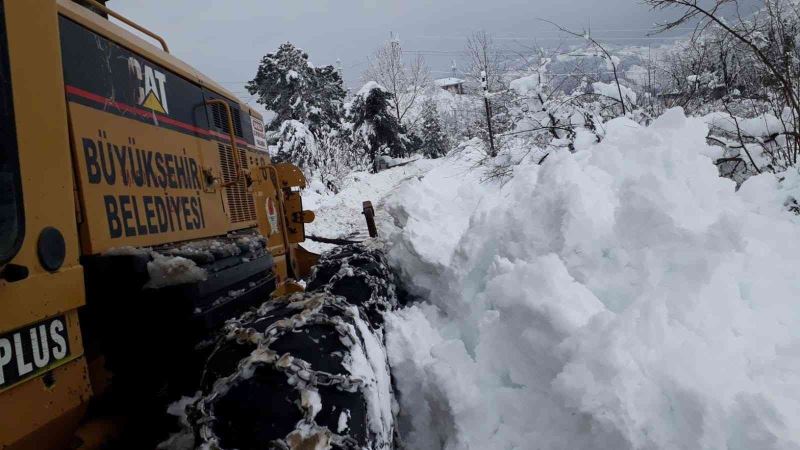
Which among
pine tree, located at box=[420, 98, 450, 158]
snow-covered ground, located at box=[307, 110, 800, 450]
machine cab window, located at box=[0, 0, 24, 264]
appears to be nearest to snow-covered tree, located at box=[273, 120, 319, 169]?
pine tree, located at box=[420, 98, 450, 158]

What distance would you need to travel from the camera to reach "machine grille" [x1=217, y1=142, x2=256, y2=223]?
334 centimetres

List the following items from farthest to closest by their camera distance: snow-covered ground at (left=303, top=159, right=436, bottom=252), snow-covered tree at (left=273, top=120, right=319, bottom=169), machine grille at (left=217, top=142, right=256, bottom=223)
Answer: snow-covered tree at (left=273, top=120, right=319, bottom=169), snow-covered ground at (left=303, top=159, right=436, bottom=252), machine grille at (left=217, top=142, right=256, bottom=223)

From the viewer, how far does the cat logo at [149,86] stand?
2340mm

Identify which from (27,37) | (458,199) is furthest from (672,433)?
(458,199)

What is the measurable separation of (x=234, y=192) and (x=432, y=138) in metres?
36.6

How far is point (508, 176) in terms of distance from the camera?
282 inches

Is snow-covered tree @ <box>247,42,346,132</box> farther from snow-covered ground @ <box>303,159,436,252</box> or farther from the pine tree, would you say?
the pine tree

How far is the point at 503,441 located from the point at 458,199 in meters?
2.17

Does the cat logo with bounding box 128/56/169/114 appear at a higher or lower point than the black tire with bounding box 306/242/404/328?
higher

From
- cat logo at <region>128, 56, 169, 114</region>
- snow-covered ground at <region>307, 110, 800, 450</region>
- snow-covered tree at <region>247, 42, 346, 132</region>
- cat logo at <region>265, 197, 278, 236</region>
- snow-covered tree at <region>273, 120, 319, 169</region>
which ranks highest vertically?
snow-covered tree at <region>247, 42, 346, 132</region>

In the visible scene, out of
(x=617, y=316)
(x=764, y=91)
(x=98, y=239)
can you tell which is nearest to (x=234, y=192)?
(x=98, y=239)

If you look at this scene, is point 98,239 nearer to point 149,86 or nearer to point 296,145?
point 149,86

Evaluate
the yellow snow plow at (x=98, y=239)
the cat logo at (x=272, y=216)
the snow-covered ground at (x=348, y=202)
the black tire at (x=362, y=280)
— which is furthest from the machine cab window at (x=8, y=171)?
the snow-covered ground at (x=348, y=202)

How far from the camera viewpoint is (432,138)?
39375 mm
